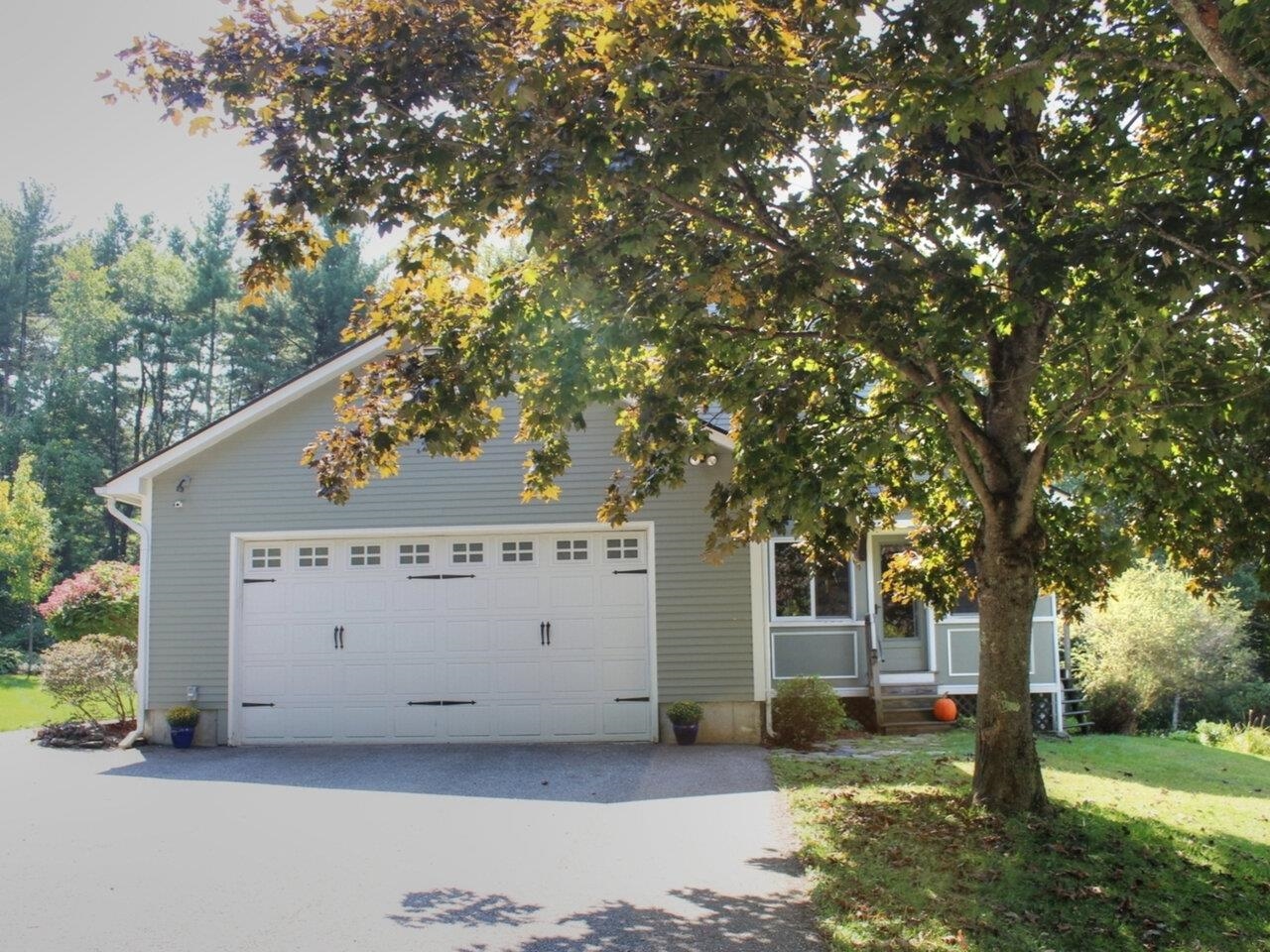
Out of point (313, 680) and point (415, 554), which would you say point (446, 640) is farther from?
point (313, 680)

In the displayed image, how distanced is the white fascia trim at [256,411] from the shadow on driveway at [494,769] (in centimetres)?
345

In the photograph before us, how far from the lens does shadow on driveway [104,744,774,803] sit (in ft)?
32.8

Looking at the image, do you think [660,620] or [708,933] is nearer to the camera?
[708,933]

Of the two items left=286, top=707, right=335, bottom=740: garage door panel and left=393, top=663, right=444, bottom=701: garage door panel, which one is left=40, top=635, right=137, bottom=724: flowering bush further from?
left=393, top=663, right=444, bottom=701: garage door panel

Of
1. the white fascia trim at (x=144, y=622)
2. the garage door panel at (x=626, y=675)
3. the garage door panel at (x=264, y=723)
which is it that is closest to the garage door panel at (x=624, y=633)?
the garage door panel at (x=626, y=675)

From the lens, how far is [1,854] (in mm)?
7629

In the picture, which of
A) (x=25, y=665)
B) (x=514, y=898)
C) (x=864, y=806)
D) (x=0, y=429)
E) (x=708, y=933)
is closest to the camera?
(x=708, y=933)

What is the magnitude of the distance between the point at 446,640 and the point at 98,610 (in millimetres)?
7398

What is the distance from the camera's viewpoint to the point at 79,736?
13.5 meters

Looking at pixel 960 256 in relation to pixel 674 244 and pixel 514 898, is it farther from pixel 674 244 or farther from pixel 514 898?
pixel 514 898

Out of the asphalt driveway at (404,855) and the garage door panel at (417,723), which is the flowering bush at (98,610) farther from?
the garage door panel at (417,723)

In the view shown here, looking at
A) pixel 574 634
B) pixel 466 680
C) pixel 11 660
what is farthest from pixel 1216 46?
pixel 11 660

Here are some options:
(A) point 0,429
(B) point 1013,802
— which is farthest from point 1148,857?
(A) point 0,429

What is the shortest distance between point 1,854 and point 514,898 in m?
3.92
